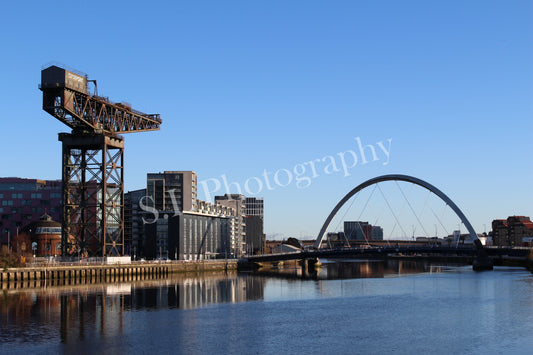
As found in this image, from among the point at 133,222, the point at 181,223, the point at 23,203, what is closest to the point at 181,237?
the point at 181,223

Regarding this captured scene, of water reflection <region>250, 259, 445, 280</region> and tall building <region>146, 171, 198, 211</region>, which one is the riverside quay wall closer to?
water reflection <region>250, 259, 445, 280</region>

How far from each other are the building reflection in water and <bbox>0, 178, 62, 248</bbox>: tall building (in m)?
58.3

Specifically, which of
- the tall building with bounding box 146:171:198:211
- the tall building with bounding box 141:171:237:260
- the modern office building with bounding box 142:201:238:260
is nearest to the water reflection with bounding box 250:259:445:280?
the modern office building with bounding box 142:201:238:260

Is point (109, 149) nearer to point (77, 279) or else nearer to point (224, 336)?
point (77, 279)

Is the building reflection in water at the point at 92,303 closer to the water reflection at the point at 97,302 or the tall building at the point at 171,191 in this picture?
the water reflection at the point at 97,302

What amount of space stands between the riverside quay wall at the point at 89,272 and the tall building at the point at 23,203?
41.8 metres

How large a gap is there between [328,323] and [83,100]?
5834 cm

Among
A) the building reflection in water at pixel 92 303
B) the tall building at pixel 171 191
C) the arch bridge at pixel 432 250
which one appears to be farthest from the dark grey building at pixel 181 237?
the building reflection in water at pixel 92 303

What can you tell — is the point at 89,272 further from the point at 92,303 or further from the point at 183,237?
the point at 183,237

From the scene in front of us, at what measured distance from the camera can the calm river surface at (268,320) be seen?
40.6 metres

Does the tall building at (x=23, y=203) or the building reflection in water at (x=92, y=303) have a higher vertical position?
the tall building at (x=23, y=203)

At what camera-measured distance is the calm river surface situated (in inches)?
1599

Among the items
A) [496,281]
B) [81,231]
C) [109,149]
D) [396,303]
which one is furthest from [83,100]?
[496,281]

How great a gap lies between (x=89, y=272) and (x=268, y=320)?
52.5m
